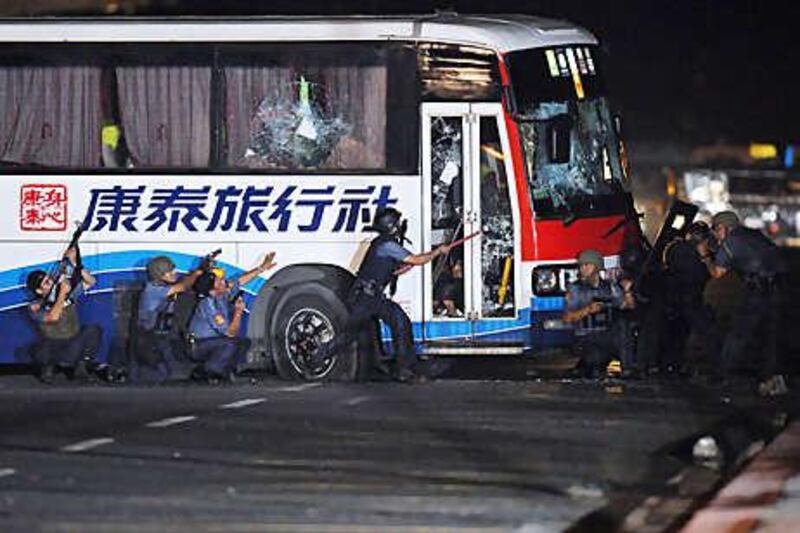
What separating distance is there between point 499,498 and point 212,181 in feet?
33.2

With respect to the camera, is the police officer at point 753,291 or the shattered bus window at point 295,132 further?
the shattered bus window at point 295,132

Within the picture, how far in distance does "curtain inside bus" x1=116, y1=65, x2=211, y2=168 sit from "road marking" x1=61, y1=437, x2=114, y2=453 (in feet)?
22.3

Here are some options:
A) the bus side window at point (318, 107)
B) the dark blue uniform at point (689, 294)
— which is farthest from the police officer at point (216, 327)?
the dark blue uniform at point (689, 294)

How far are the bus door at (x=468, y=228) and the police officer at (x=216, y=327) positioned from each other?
1853mm

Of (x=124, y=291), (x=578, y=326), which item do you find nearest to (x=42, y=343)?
(x=124, y=291)

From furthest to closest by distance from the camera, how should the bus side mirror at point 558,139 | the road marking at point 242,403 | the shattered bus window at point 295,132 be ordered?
the shattered bus window at point 295,132 → the bus side mirror at point 558,139 → the road marking at point 242,403

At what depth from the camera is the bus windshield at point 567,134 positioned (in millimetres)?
23047

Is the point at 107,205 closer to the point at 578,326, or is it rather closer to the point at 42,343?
the point at 42,343

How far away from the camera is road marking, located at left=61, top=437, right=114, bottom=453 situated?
16.4 meters

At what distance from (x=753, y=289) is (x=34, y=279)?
6.89 m

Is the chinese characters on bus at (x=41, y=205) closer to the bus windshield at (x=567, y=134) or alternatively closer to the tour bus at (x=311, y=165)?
the tour bus at (x=311, y=165)

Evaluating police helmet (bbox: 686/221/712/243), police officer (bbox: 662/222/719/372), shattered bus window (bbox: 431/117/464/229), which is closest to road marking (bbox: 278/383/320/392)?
shattered bus window (bbox: 431/117/464/229)

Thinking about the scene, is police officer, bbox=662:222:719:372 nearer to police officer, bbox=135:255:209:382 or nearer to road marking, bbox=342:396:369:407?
road marking, bbox=342:396:369:407

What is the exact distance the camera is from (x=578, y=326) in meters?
23.0
